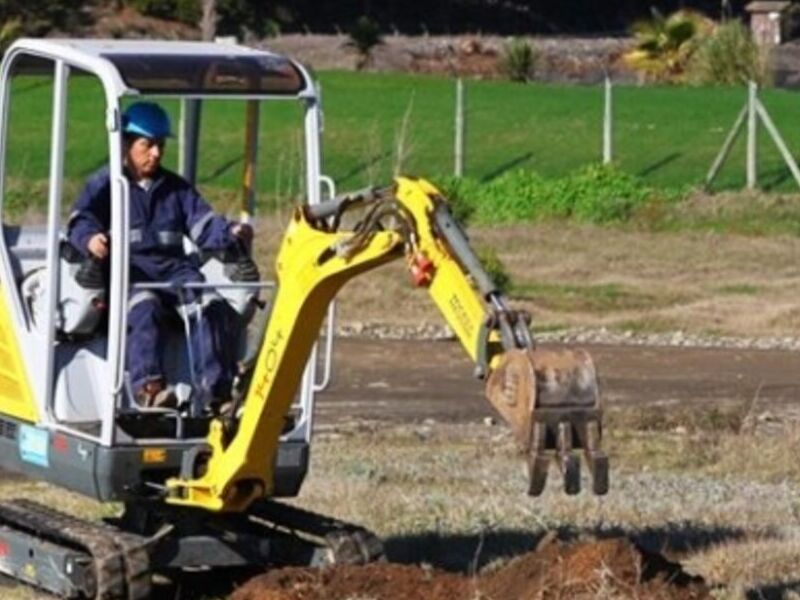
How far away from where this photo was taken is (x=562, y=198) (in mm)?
35656

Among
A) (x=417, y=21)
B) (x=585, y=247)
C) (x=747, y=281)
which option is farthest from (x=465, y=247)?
(x=417, y=21)

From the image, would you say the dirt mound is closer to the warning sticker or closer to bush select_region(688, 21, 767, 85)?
the warning sticker

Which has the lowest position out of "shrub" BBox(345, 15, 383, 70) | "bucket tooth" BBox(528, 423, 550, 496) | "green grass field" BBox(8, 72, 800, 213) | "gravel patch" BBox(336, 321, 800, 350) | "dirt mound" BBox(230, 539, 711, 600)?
"shrub" BBox(345, 15, 383, 70)

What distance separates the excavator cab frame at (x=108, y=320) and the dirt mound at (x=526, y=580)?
83 cm

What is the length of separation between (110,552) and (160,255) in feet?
4.43

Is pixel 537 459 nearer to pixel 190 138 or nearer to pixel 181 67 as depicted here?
pixel 181 67

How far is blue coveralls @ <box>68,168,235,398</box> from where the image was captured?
1235 cm

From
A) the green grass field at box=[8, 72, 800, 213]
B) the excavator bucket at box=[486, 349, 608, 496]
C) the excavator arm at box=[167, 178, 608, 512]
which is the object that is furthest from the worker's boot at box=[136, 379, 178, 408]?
the green grass field at box=[8, 72, 800, 213]

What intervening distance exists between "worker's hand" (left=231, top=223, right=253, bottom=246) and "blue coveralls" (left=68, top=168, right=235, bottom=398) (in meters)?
0.05

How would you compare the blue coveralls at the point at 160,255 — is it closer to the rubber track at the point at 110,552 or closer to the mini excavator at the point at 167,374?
the mini excavator at the point at 167,374

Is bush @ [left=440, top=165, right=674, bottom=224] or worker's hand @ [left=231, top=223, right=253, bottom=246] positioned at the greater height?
worker's hand @ [left=231, top=223, right=253, bottom=246]

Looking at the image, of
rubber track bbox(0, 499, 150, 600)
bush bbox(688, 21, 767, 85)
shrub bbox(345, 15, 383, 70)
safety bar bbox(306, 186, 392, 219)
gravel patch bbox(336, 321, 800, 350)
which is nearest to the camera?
safety bar bbox(306, 186, 392, 219)

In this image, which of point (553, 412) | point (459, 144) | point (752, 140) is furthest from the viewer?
point (459, 144)

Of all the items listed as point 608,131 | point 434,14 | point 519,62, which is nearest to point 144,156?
point 608,131
